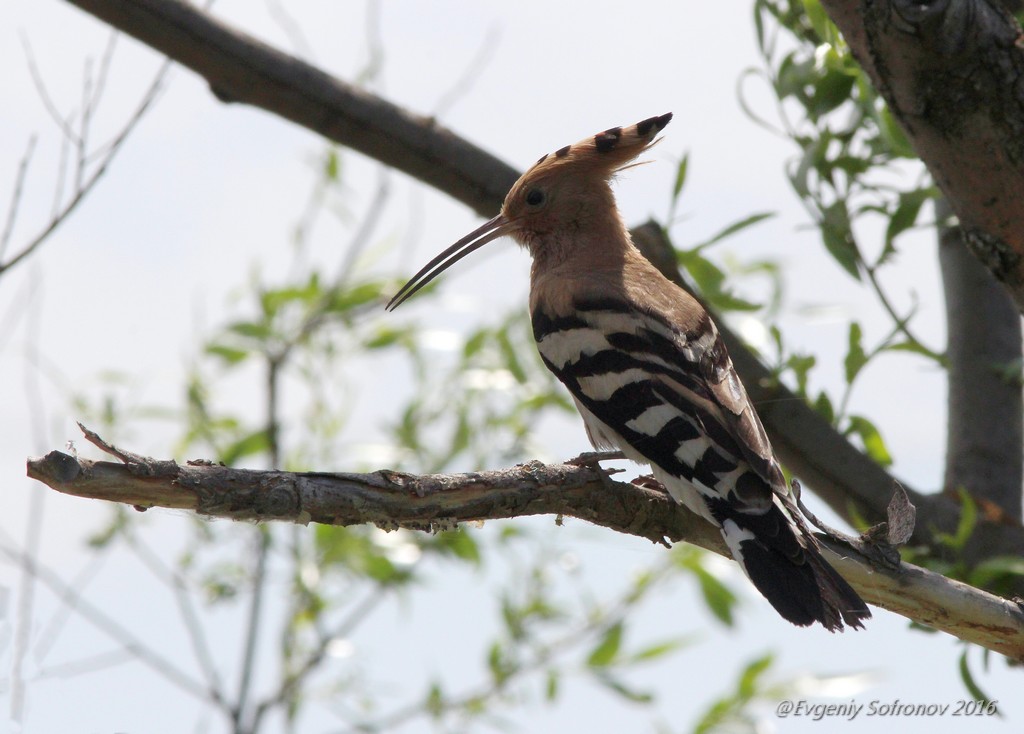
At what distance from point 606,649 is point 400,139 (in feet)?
4.74

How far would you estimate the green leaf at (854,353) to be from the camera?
225 cm

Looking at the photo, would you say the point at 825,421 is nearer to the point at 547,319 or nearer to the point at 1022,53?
the point at 547,319

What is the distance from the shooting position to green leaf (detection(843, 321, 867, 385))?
2.25m

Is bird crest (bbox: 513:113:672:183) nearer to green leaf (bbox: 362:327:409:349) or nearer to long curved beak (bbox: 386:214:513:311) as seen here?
long curved beak (bbox: 386:214:513:311)

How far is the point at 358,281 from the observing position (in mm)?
3223

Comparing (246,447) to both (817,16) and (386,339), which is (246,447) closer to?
(386,339)

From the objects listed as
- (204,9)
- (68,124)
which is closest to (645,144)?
(204,9)

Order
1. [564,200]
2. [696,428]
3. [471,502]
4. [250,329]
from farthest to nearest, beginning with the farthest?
[250,329], [564,200], [696,428], [471,502]

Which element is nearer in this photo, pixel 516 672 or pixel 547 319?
pixel 547 319

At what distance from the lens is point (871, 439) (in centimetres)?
241

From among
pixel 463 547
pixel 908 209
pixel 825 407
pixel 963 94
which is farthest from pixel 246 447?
pixel 963 94

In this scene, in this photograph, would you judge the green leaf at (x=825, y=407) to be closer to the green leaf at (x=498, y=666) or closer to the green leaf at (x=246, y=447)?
the green leaf at (x=498, y=666)

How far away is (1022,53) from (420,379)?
1958 mm

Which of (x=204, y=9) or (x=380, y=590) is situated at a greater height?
(x=204, y=9)
